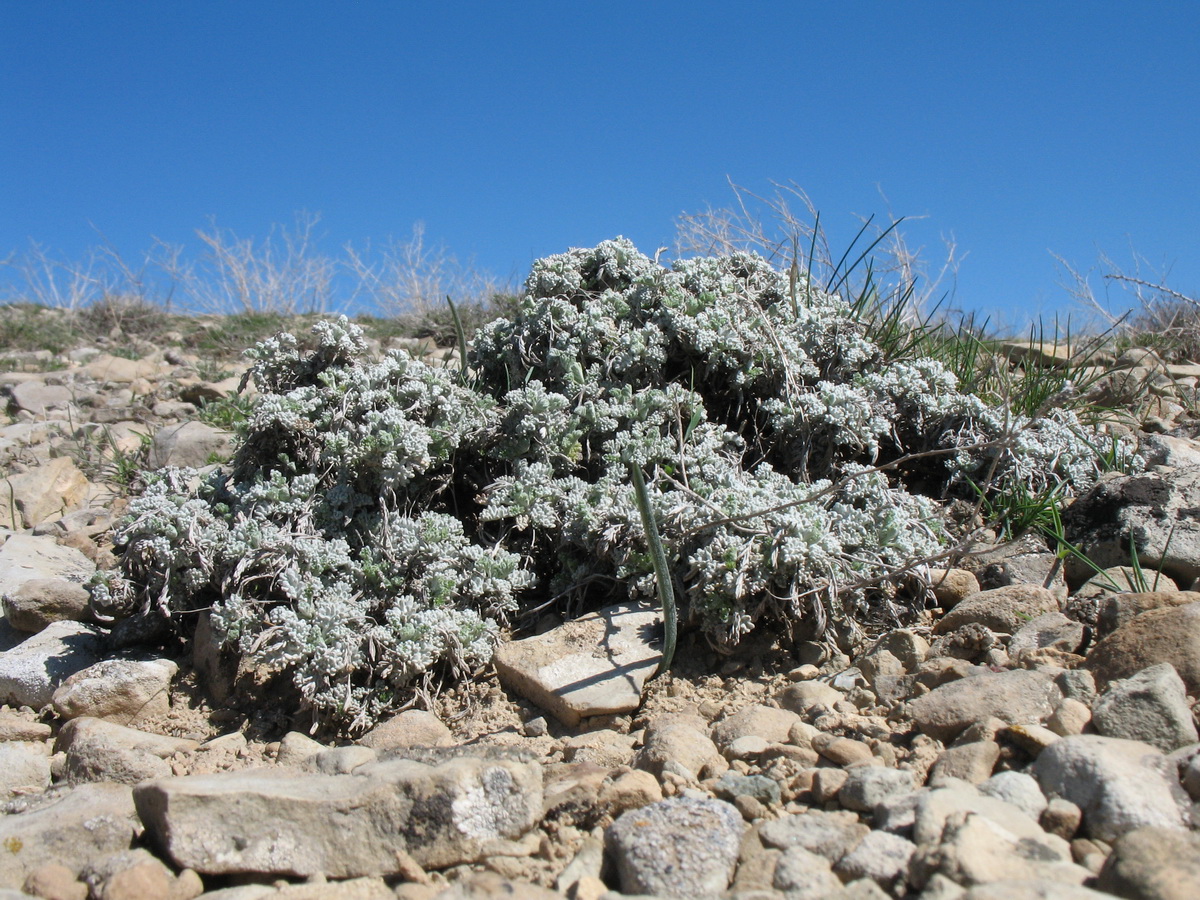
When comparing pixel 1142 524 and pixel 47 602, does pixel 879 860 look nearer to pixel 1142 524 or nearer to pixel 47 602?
pixel 1142 524

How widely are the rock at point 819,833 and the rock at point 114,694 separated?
6.65 feet

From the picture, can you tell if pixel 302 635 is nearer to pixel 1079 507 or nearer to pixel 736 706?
pixel 736 706

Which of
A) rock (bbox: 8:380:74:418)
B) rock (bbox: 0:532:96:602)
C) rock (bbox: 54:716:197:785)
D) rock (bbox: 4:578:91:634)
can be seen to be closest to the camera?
rock (bbox: 54:716:197:785)

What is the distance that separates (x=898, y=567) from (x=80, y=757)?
234 centimetres

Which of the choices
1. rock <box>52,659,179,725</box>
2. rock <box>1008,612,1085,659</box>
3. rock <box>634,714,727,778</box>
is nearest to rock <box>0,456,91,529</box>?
rock <box>52,659,179,725</box>

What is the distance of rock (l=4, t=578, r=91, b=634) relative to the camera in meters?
3.23

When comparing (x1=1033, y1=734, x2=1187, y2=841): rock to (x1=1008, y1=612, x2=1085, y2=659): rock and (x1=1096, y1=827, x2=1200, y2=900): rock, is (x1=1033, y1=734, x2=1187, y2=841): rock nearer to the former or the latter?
(x1=1096, y1=827, x2=1200, y2=900): rock

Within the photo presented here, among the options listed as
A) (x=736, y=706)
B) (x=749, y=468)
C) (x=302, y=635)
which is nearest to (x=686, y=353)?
(x=749, y=468)

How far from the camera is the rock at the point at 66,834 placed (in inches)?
70.1

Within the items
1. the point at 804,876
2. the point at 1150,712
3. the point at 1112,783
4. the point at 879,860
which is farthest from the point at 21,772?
the point at 1150,712

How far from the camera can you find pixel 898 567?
2713 millimetres

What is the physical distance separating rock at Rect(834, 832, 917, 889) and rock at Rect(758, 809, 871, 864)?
0.04 metres

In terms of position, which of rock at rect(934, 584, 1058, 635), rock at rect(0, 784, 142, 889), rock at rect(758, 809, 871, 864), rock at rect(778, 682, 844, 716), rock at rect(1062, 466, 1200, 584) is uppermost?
rock at rect(1062, 466, 1200, 584)

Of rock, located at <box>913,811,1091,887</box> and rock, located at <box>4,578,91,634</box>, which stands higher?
rock, located at <box>4,578,91,634</box>
